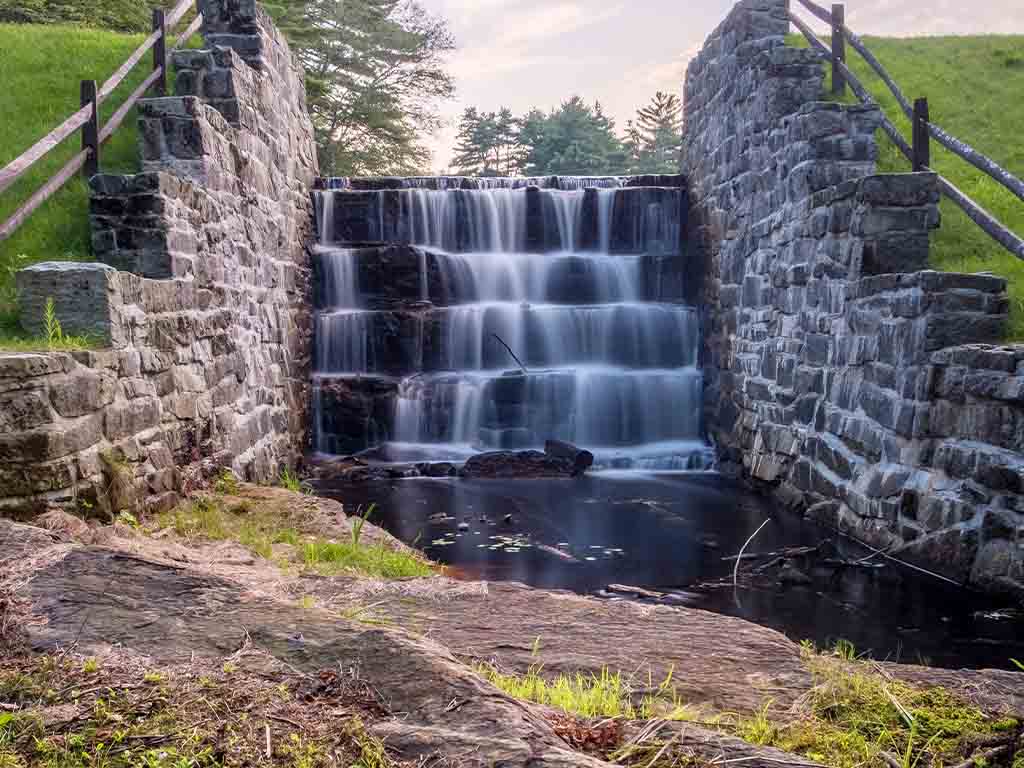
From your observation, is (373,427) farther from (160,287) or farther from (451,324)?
(160,287)

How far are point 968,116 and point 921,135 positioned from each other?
14.4ft

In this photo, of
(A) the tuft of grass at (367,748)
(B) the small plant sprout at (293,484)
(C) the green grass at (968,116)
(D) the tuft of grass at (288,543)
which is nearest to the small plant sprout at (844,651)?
(A) the tuft of grass at (367,748)

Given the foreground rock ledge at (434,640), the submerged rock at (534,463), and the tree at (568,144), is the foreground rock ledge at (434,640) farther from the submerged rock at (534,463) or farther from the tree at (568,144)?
the tree at (568,144)

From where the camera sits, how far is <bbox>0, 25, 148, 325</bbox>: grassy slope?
22.8 ft

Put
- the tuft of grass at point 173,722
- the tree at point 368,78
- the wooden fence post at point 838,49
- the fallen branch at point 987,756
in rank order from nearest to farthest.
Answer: the tuft of grass at point 173,722
the fallen branch at point 987,756
the wooden fence post at point 838,49
the tree at point 368,78

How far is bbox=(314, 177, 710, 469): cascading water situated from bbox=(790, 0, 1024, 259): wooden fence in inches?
140

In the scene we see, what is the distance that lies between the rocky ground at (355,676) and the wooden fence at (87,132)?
4.22 metres

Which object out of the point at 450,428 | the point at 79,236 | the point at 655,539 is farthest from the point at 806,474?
the point at 79,236

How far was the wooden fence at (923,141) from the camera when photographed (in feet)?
21.7

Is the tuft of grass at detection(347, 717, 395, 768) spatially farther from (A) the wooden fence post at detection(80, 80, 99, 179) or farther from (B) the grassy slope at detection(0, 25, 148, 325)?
(A) the wooden fence post at detection(80, 80, 99, 179)

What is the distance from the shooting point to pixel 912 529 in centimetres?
656

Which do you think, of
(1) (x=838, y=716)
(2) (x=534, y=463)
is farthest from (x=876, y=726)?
(2) (x=534, y=463)

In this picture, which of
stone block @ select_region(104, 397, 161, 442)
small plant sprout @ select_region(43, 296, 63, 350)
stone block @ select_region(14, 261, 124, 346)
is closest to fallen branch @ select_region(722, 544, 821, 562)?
stone block @ select_region(104, 397, 161, 442)

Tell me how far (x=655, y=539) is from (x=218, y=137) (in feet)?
17.8
